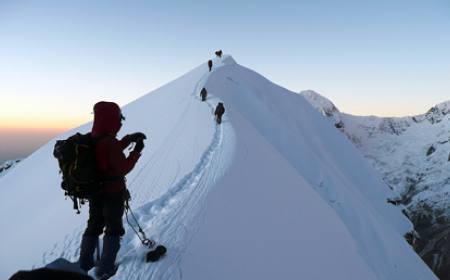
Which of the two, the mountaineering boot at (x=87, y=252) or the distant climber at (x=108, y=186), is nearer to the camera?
the distant climber at (x=108, y=186)

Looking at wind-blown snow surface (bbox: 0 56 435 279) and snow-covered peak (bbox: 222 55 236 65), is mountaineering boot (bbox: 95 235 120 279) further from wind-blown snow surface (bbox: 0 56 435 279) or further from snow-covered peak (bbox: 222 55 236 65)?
snow-covered peak (bbox: 222 55 236 65)

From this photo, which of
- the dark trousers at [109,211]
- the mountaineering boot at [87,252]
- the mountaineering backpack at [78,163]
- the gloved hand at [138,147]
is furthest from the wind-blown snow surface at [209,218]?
the gloved hand at [138,147]

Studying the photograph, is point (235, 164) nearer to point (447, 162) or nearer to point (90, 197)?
point (90, 197)

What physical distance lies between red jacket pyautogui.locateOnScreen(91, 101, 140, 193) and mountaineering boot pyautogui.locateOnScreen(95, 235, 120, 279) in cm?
70

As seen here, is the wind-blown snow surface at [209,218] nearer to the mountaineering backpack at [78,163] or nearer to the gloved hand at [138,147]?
the mountaineering backpack at [78,163]

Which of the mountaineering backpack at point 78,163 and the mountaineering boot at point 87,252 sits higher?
the mountaineering backpack at point 78,163

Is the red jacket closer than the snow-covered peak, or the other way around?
the red jacket

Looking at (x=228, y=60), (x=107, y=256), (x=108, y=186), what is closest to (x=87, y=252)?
(x=107, y=256)

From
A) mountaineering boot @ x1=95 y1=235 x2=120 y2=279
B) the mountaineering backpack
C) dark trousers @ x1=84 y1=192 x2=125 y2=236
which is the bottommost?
mountaineering boot @ x1=95 y1=235 x2=120 y2=279

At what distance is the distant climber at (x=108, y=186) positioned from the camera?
4539 mm

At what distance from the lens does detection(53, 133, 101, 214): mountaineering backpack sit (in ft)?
14.1

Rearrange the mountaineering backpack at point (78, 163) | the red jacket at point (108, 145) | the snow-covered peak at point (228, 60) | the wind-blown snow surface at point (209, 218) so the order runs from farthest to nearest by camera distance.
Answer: the snow-covered peak at point (228, 60), the wind-blown snow surface at point (209, 218), the red jacket at point (108, 145), the mountaineering backpack at point (78, 163)

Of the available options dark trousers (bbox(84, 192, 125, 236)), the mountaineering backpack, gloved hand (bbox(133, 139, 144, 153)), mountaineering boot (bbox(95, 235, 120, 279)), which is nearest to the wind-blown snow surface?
mountaineering boot (bbox(95, 235, 120, 279))

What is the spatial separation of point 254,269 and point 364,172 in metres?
48.2
